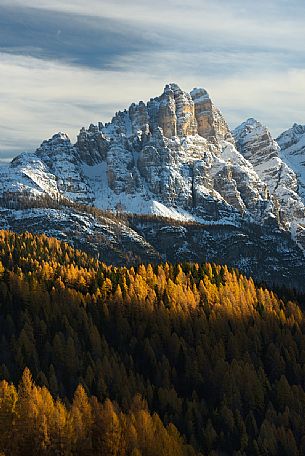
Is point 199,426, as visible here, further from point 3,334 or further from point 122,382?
point 3,334

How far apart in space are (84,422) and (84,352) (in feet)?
174

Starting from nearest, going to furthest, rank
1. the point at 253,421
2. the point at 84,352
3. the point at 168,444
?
the point at 168,444 < the point at 253,421 < the point at 84,352

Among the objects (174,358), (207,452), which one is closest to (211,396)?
(174,358)

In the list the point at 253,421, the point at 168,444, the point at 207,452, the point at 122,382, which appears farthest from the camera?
the point at 122,382

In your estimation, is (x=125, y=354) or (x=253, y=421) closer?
(x=253, y=421)

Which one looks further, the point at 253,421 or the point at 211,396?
the point at 211,396

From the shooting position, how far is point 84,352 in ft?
615

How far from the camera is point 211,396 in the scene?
181 m

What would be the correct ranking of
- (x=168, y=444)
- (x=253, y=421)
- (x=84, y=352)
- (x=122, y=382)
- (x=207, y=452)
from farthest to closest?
(x=84, y=352)
(x=122, y=382)
(x=253, y=421)
(x=207, y=452)
(x=168, y=444)

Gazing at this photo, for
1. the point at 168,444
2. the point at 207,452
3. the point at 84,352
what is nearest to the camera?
the point at 168,444

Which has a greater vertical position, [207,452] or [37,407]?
[37,407]

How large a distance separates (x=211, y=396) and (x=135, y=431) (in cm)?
5209

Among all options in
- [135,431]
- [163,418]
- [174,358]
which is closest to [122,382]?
[163,418]

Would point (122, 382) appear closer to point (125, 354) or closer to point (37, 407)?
point (125, 354)
